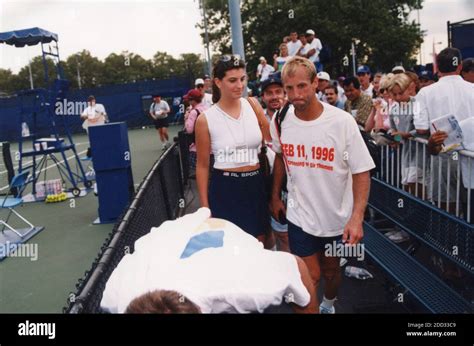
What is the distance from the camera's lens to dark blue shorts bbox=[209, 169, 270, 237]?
2.87m

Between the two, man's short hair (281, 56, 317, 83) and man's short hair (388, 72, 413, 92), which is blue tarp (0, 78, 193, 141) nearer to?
man's short hair (388, 72, 413, 92)

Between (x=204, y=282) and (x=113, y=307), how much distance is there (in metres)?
0.29

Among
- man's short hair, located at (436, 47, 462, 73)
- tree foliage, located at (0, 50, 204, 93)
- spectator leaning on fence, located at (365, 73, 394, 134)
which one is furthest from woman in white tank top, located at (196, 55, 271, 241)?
tree foliage, located at (0, 50, 204, 93)

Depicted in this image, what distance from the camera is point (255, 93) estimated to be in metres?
11.9

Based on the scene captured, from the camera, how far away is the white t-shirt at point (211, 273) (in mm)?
1188

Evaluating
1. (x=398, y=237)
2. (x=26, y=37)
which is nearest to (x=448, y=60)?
(x=398, y=237)

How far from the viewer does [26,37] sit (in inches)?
291

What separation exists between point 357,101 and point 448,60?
6.46 feet

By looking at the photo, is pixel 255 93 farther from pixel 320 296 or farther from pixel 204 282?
pixel 204 282

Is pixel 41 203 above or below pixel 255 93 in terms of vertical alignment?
below

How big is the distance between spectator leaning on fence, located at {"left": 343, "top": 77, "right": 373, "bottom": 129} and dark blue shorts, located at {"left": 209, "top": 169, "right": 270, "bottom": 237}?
274 centimetres

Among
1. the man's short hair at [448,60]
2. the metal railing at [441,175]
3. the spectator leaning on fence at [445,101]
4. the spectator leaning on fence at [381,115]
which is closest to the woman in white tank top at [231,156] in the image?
the metal railing at [441,175]

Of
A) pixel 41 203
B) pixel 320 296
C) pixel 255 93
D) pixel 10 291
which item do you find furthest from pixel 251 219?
pixel 255 93

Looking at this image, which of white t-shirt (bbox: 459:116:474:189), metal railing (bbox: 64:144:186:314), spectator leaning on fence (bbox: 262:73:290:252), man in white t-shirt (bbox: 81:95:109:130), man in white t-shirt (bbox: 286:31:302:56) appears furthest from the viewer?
man in white t-shirt (bbox: 81:95:109:130)
